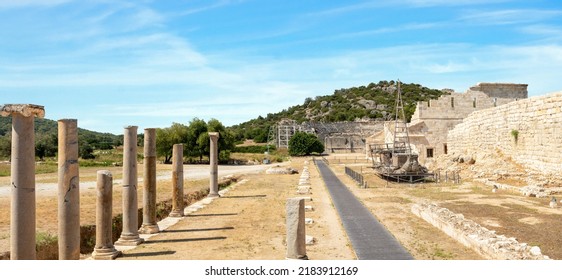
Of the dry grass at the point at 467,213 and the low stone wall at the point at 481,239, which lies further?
the dry grass at the point at 467,213

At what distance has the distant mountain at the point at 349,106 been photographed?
121 metres

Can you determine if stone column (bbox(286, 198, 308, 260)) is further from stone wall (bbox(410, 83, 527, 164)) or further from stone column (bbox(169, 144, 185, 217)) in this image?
stone wall (bbox(410, 83, 527, 164))

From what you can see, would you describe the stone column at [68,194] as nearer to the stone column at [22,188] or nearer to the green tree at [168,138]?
the stone column at [22,188]

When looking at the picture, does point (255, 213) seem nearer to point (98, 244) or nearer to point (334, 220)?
point (334, 220)

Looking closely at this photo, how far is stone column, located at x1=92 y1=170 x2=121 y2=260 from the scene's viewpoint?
10.0m

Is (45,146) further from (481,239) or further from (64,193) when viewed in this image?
(481,239)

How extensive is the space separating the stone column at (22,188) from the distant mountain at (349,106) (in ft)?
332

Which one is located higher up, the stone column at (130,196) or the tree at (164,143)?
the tree at (164,143)

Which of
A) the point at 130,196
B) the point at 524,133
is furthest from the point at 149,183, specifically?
the point at 524,133

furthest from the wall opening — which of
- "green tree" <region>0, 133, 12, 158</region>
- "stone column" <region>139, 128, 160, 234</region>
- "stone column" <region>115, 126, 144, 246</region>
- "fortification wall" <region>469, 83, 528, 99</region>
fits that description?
"green tree" <region>0, 133, 12, 158</region>

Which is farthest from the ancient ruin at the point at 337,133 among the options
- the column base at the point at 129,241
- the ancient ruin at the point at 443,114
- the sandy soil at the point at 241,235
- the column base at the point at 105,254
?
the column base at the point at 105,254

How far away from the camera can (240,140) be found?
352 ft

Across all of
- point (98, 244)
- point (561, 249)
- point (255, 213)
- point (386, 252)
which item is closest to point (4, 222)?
point (98, 244)
